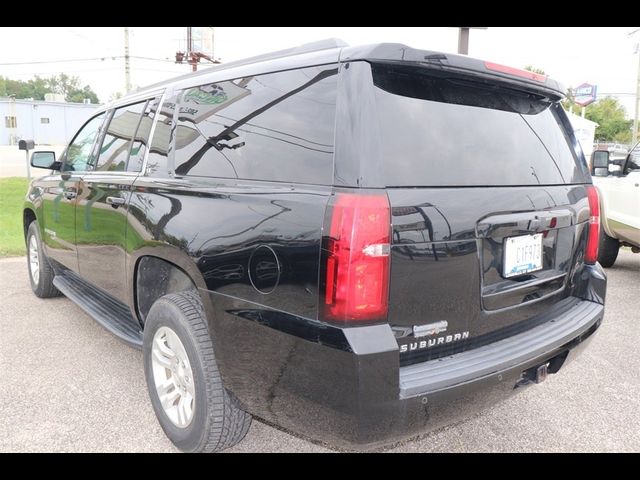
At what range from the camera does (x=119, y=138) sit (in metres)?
3.55

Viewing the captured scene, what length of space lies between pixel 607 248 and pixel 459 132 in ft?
18.7

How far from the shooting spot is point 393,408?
1812 millimetres

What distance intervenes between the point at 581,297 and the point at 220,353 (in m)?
2.00

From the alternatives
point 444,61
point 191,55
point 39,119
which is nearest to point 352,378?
point 444,61

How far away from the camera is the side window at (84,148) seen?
3.99 metres

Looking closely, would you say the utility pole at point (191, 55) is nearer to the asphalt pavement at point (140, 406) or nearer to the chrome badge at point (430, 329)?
the asphalt pavement at point (140, 406)

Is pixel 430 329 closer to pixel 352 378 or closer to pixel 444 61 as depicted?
pixel 352 378

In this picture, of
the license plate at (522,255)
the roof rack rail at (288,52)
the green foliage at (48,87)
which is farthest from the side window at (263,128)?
the green foliage at (48,87)

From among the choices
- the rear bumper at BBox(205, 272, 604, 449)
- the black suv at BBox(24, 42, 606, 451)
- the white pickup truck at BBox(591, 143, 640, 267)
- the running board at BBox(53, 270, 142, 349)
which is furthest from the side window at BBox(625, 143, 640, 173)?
the running board at BBox(53, 270, 142, 349)

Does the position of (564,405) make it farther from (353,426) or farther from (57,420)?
(57,420)

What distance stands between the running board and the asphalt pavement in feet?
1.24

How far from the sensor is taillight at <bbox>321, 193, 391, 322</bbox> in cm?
177

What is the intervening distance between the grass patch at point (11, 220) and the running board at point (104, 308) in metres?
3.62

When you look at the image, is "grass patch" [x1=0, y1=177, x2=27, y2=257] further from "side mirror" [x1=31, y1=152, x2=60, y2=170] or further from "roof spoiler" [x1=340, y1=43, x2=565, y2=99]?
"roof spoiler" [x1=340, y1=43, x2=565, y2=99]
